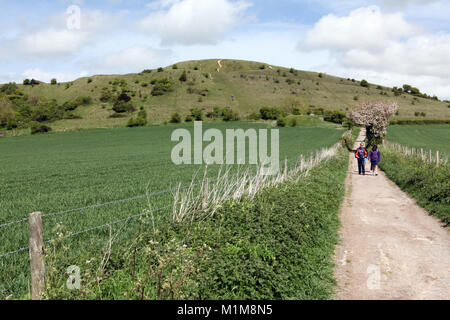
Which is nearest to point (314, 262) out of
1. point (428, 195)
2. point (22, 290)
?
point (22, 290)

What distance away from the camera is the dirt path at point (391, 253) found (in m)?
6.27

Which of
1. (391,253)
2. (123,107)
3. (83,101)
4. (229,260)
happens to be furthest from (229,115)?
(229,260)

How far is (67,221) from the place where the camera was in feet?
31.7

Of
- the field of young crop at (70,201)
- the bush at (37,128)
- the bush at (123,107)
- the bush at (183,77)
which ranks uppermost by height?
the bush at (183,77)

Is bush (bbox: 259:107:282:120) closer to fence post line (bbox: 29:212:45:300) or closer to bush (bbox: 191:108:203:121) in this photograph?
bush (bbox: 191:108:203:121)

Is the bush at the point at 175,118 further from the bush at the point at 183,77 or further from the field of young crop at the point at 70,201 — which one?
the field of young crop at the point at 70,201

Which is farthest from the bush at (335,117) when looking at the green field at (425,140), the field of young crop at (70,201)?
the field of young crop at (70,201)

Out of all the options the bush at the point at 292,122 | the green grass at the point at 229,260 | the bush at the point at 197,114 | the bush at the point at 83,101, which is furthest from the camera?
the bush at the point at 83,101

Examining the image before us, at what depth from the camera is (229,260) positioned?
624cm

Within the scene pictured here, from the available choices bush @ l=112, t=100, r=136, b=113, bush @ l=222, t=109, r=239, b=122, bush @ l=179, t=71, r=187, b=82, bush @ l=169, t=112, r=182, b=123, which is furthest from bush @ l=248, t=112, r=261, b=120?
bush @ l=179, t=71, r=187, b=82

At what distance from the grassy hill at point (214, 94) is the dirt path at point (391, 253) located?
75.1m

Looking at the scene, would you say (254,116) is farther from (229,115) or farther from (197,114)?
(197,114)

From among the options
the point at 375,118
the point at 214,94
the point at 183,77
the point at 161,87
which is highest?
the point at 183,77

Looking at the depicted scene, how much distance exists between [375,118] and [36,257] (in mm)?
45480
